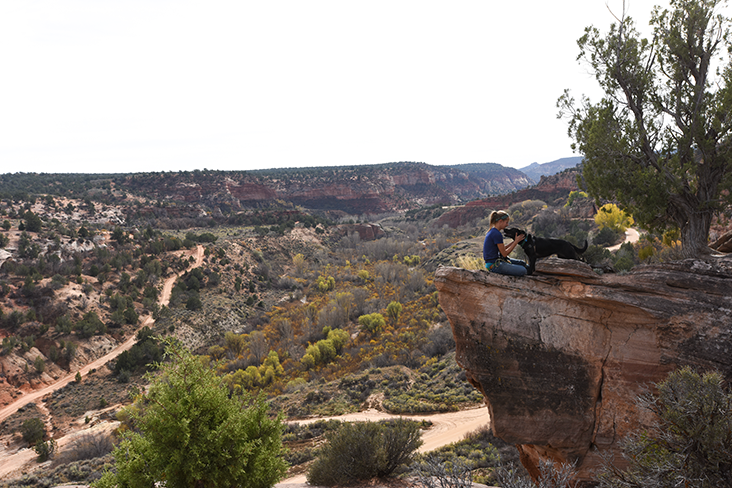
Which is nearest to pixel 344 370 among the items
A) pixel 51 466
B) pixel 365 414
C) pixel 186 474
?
pixel 365 414

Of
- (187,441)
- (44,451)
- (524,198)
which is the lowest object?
(44,451)

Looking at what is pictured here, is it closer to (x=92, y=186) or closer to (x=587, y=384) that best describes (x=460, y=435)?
(x=587, y=384)

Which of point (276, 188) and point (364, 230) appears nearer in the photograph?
point (364, 230)

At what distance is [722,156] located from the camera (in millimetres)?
8898

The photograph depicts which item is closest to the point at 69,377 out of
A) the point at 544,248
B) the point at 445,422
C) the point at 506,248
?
the point at 445,422

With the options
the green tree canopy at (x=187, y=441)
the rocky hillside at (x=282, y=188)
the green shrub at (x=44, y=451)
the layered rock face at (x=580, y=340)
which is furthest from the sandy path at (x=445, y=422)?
the rocky hillside at (x=282, y=188)

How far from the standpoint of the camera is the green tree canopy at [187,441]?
6.00 meters

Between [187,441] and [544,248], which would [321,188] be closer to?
[544,248]

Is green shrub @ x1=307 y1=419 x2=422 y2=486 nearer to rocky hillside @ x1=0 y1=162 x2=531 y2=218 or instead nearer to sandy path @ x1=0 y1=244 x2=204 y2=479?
sandy path @ x1=0 y1=244 x2=204 y2=479

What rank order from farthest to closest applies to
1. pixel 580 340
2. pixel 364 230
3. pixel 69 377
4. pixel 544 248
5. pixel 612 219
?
pixel 364 230, pixel 612 219, pixel 69 377, pixel 544 248, pixel 580 340

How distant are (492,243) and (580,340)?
2.41m

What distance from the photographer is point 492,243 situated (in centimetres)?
690

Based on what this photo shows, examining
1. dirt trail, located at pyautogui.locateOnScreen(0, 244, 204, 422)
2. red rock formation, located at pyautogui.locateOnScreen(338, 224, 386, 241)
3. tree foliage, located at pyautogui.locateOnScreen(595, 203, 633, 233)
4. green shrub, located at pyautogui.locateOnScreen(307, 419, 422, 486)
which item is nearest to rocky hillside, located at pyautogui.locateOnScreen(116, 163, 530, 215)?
red rock formation, located at pyautogui.locateOnScreen(338, 224, 386, 241)

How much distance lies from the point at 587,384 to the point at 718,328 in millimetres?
2216
